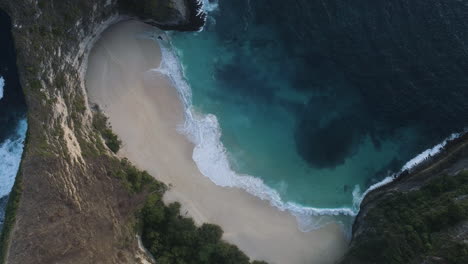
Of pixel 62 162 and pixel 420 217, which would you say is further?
pixel 420 217

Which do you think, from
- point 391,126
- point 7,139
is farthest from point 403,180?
point 7,139

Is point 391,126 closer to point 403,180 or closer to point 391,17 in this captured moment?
point 403,180

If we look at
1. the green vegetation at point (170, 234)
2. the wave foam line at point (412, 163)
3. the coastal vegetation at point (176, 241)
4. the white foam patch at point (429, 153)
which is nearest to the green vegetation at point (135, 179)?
the green vegetation at point (170, 234)

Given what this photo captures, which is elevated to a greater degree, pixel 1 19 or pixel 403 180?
pixel 403 180

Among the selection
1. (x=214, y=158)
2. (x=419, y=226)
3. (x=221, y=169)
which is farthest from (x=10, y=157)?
(x=419, y=226)

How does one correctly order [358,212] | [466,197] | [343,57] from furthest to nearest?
1. [343,57]
2. [358,212]
3. [466,197]

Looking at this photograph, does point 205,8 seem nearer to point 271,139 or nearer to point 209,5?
point 209,5
